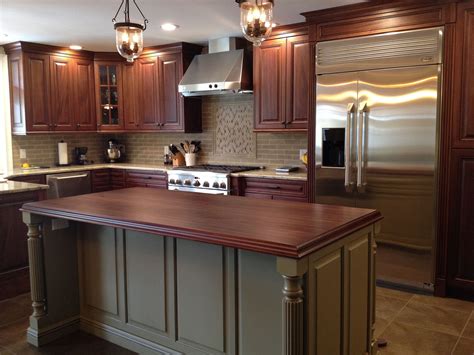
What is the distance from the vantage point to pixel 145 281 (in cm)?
277

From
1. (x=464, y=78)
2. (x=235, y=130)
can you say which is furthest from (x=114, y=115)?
(x=464, y=78)

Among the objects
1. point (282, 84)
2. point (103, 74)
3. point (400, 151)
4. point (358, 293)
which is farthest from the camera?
point (103, 74)

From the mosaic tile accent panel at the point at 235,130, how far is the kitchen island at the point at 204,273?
2429 millimetres

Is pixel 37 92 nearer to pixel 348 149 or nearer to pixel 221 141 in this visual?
pixel 221 141

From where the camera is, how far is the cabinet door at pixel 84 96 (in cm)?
599

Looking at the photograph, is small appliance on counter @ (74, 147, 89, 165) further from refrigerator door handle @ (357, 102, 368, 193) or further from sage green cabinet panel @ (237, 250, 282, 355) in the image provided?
sage green cabinet panel @ (237, 250, 282, 355)

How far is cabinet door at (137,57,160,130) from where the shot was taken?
5887 mm

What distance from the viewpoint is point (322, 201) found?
4238mm

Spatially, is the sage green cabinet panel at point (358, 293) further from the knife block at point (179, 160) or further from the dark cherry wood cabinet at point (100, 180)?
the dark cherry wood cabinet at point (100, 180)

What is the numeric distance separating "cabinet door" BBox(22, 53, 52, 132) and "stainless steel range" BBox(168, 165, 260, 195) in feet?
A: 5.85

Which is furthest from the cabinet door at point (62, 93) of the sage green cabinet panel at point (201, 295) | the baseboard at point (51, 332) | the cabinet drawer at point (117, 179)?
the sage green cabinet panel at point (201, 295)

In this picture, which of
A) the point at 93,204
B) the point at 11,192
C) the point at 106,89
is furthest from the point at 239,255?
the point at 106,89

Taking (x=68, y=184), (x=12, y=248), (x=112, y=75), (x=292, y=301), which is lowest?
(x=12, y=248)

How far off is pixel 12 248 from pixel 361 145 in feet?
10.3
